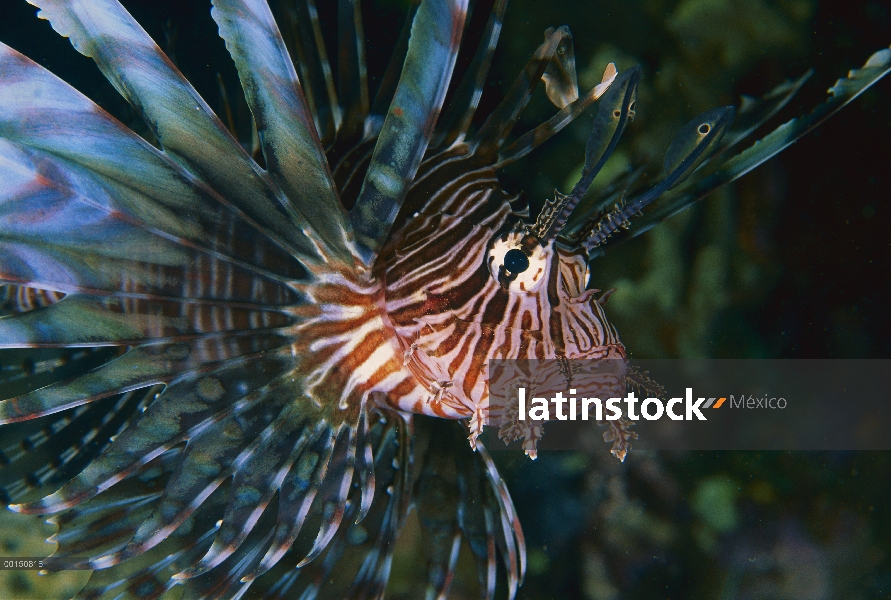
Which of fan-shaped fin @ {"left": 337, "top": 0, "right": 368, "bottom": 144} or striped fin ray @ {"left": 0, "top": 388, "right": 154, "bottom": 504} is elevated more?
fan-shaped fin @ {"left": 337, "top": 0, "right": 368, "bottom": 144}

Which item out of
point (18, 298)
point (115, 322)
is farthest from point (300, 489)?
point (18, 298)

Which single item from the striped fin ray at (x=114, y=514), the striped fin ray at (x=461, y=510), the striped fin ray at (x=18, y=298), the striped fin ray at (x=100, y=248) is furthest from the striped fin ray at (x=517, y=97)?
the striped fin ray at (x=18, y=298)

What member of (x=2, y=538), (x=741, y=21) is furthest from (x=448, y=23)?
(x=2, y=538)

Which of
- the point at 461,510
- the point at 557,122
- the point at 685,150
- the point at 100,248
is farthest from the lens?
the point at 461,510

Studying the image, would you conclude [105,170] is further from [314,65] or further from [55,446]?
[55,446]

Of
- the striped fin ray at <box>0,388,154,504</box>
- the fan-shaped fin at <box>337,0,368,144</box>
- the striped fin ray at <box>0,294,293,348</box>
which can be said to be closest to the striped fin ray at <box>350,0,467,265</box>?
the striped fin ray at <box>0,294,293,348</box>

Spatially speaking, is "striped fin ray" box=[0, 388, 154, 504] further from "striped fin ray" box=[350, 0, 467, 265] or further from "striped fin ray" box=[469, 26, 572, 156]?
"striped fin ray" box=[469, 26, 572, 156]

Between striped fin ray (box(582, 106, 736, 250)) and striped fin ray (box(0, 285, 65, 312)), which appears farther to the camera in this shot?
striped fin ray (box(0, 285, 65, 312))
